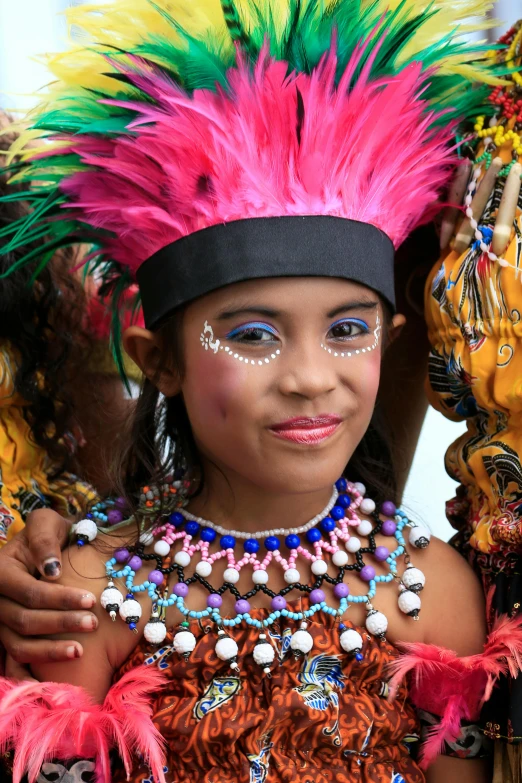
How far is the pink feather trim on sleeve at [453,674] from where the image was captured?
3.97 ft

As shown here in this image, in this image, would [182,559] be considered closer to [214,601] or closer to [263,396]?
[214,601]

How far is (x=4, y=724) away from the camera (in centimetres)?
113

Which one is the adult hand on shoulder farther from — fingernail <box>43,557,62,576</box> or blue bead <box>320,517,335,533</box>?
blue bead <box>320,517,335,533</box>

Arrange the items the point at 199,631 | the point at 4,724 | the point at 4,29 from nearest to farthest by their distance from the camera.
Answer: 1. the point at 4,724
2. the point at 199,631
3. the point at 4,29

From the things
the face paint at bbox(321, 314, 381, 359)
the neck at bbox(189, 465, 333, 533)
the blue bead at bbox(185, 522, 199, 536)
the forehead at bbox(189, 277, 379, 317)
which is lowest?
the blue bead at bbox(185, 522, 199, 536)

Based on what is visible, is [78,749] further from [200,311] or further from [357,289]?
[357,289]

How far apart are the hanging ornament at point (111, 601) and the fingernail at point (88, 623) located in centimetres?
3

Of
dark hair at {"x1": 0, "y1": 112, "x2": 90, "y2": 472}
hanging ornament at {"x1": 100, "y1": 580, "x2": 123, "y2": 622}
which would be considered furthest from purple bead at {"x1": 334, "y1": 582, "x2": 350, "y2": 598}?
dark hair at {"x1": 0, "y1": 112, "x2": 90, "y2": 472}

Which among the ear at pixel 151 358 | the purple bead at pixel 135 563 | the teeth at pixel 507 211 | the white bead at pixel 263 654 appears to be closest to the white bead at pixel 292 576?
the white bead at pixel 263 654

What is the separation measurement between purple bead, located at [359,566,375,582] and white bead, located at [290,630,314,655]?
5.2 inches

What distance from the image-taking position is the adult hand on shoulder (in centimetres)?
119

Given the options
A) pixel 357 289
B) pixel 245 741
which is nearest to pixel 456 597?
pixel 245 741

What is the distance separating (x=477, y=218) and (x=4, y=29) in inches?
69.6

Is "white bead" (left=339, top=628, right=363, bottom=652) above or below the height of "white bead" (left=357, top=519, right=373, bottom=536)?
below
